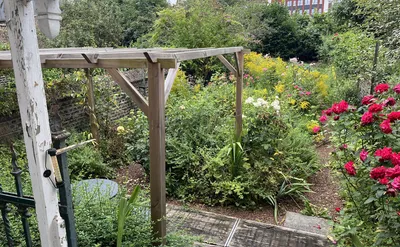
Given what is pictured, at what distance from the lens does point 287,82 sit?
6.95 meters

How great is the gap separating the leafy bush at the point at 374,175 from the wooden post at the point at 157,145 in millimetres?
1274

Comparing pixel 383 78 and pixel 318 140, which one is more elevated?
pixel 383 78

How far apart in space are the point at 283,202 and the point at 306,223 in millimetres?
466

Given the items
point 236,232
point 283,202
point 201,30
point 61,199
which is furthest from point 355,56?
point 61,199

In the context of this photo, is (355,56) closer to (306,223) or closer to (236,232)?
(306,223)

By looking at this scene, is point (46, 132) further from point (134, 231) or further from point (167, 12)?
point (167, 12)

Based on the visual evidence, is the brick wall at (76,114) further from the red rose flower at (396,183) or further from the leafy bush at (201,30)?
the red rose flower at (396,183)

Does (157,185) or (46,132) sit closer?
(46,132)

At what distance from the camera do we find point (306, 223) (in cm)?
310

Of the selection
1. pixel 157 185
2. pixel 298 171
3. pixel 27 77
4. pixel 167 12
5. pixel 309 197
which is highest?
pixel 167 12

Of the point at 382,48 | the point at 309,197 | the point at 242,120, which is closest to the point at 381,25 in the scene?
the point at 382,48

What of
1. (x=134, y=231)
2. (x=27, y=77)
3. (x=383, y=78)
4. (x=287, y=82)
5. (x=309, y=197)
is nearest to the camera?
(x=27, y=77)

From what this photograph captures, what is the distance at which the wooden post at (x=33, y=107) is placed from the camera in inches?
43.6

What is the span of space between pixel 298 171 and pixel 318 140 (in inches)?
57.6
